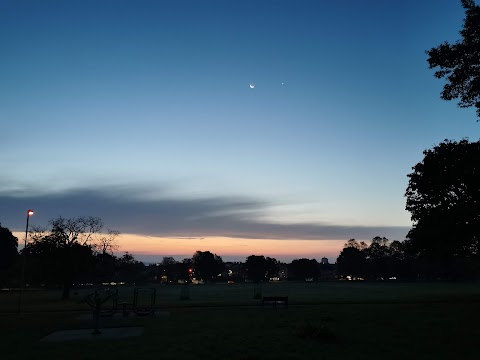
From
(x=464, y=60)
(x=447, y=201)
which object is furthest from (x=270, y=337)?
(x=447, y=201)

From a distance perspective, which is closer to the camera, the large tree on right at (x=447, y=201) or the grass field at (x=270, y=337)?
the grass field at (x=270, y=337)

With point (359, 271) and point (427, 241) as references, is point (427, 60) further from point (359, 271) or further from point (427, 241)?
point (359, 271)

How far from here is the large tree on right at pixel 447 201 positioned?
35.2 meters

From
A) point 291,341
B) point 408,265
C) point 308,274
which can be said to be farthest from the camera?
point 308,274

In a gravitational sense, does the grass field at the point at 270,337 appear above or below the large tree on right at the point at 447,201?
below

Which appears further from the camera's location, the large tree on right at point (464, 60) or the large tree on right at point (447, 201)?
the large tree on right at point (447, 201)

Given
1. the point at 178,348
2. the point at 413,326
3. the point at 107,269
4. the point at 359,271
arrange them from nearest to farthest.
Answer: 1. the point at 178,348
2. the point at 413,326
3. the point at 107,269
4. the point at 359,271

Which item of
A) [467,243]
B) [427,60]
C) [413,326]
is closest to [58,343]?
[413,326]

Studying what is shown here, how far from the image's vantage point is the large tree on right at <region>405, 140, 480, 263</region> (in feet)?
116

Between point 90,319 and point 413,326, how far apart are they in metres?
20.1

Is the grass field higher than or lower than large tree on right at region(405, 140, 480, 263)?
lower

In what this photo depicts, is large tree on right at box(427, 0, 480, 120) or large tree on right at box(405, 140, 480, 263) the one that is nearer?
large tree on right at box(427, 0, 480, 120)

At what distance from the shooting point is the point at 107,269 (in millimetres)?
123812

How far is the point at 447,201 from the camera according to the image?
3800 centimetres
